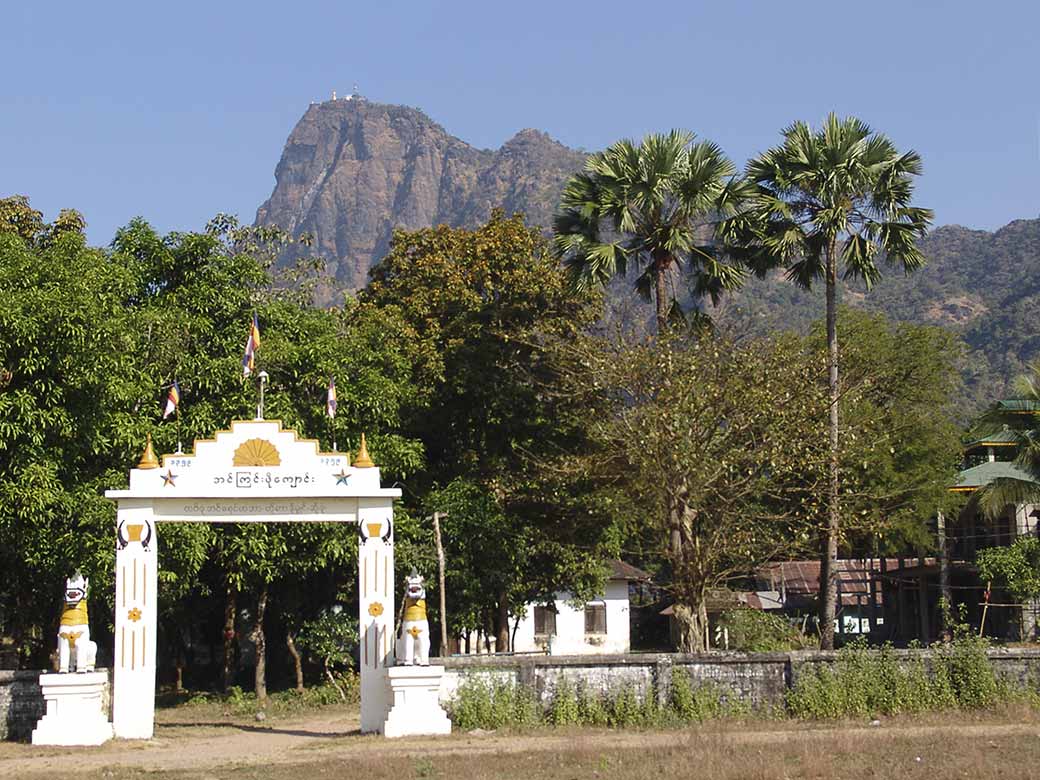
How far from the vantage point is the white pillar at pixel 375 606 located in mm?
20141

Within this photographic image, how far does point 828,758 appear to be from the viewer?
15258 mm

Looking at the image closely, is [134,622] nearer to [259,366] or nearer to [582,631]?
[259,366]

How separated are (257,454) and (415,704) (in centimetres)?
460

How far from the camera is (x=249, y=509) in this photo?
20422mm

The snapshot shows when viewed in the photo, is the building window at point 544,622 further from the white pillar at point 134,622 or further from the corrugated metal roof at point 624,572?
the white pillar at point 134,622

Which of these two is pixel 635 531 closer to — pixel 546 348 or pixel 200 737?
pixel 546 348

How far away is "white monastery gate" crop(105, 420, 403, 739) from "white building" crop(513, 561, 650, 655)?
28980 mm

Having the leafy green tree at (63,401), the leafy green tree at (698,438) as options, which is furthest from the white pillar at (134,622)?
the leafy green tree at (698,438)

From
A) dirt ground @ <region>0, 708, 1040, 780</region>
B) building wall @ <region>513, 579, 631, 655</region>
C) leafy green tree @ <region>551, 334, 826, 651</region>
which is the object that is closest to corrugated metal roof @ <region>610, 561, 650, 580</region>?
building wall @ <region>513, 579, 631, 655</region>

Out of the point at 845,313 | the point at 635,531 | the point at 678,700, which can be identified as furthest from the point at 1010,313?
the point at 678,700

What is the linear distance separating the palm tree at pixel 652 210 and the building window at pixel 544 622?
22.7 metres

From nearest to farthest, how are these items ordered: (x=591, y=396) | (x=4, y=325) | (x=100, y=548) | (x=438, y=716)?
1. (x=438, y=716)
2. (x=4, y=325)
3. (x=100, y=548)
4. (x=591, y=396)

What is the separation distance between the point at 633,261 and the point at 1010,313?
120138 millimetres

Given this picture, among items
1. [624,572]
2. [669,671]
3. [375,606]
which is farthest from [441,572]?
[624,572]
